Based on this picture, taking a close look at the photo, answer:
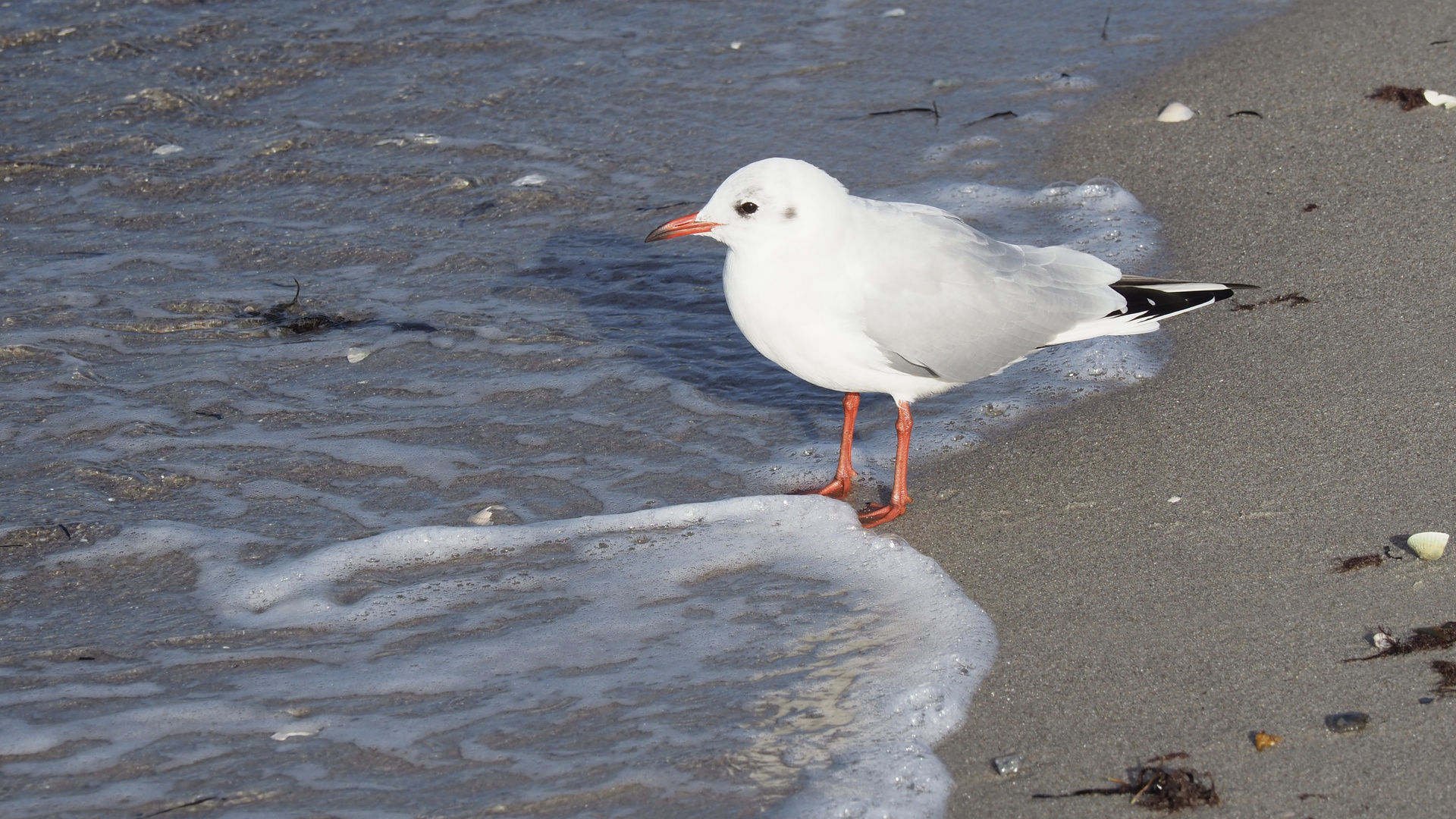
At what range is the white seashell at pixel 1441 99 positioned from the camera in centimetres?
675

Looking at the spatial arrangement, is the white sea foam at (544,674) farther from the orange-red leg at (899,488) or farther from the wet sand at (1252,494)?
the wet sand at (1252,494)

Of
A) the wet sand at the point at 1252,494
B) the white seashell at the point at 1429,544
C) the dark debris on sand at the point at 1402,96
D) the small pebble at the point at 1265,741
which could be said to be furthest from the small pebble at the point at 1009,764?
the dark debris on sand at the point at 1402,96

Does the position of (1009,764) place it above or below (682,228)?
below

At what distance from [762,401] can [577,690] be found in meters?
2.08

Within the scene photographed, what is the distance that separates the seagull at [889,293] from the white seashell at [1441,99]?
107 inches

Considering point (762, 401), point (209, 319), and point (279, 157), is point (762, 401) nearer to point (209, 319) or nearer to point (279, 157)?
point (209, 319)

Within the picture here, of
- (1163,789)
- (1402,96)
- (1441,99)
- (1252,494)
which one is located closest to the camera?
(1163,789)

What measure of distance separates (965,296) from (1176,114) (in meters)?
3.11

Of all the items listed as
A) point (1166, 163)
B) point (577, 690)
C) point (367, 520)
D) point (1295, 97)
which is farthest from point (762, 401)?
point (1295, 97)

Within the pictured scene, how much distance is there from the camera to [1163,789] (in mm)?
3172

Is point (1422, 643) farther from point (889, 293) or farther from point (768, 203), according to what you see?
point (768, 203)

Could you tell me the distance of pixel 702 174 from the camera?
736cm

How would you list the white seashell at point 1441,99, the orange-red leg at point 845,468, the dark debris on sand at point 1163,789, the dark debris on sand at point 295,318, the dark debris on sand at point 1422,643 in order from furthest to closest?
the white seashell at point 1441,99
the dark debris on sand at point 295,318
the orange-red leg at point 845,468
the dark debris on sand at point 1422,643
the dark debris on sand at point 1163,789

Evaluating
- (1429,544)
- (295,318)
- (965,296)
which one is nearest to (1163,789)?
(1429,544)
